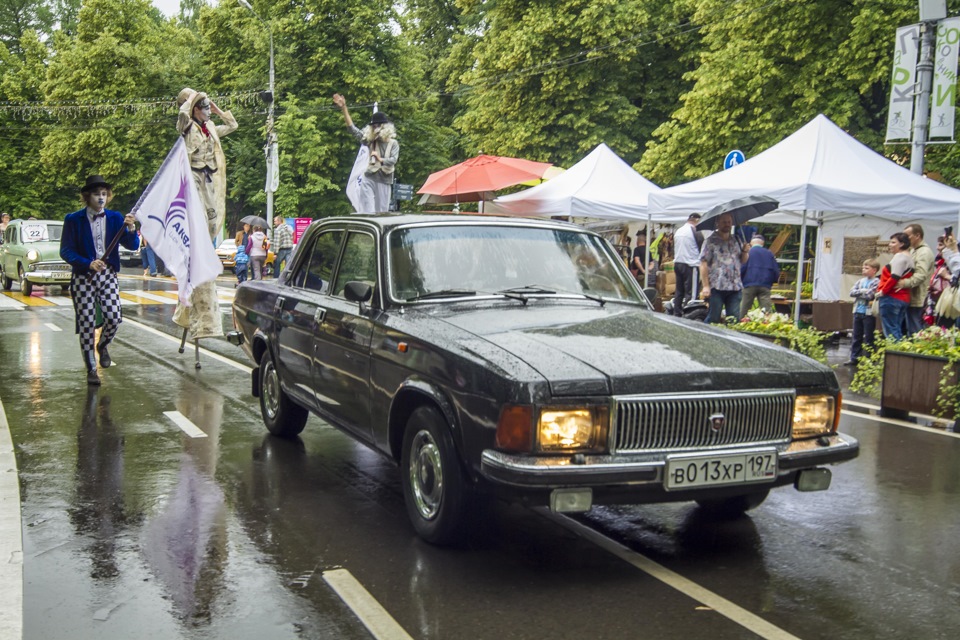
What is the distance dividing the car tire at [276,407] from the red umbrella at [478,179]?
13.0m

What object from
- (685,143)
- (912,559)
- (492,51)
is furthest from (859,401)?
(492,51)

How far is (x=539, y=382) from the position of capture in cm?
465

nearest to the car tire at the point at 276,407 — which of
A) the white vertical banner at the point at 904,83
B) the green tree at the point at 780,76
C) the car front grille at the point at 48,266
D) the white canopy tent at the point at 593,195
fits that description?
the white vertical banner at the point at 904,83

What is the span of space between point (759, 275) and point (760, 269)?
0.10 metres

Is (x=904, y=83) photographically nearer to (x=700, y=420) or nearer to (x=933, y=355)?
(x=933, y=355)

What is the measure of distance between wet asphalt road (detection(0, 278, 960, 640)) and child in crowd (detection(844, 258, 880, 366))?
676 cm

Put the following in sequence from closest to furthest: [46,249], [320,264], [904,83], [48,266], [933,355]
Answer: [320,264], [933,355], [904,83], [48,266], [46,249]

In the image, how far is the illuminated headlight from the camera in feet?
15.3

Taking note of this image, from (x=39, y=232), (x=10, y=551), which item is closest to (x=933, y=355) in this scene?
(x=10, y=551)

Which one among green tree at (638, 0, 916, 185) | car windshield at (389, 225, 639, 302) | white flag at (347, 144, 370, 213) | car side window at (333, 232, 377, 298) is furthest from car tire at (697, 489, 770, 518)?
green tree at (638, 0, 916, 185)

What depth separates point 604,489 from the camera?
186 inches

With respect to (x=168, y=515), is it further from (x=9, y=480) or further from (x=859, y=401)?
(x=859, y=401)

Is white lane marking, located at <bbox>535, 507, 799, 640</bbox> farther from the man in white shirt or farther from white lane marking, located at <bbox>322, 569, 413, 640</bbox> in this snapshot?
the man in white shirt

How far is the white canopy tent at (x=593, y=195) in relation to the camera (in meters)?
20.3
